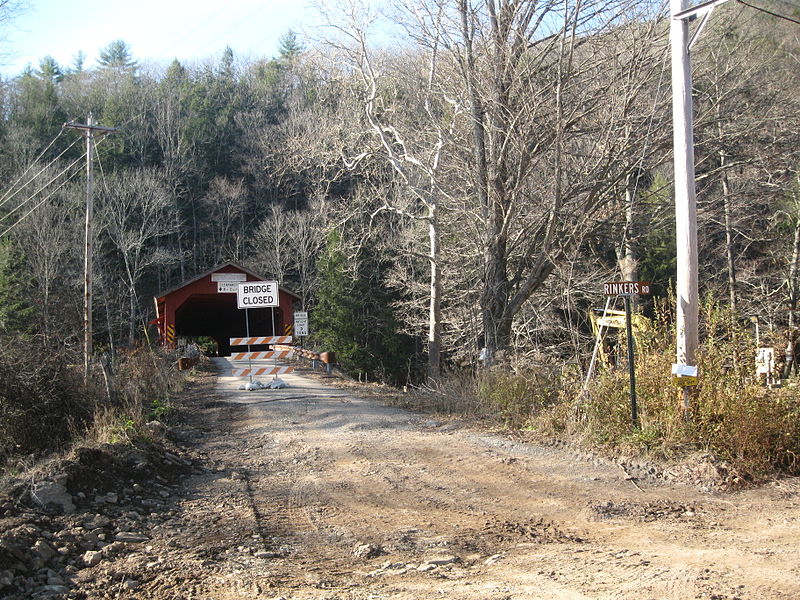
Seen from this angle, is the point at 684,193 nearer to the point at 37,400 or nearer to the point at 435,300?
the point at 37,400

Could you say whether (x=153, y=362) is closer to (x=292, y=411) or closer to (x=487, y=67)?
(x=292, y=411)

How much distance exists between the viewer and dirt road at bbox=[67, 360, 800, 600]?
4.75m

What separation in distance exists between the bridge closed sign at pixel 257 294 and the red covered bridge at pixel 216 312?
8.37 m

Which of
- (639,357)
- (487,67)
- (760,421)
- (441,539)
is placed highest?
(487,67)

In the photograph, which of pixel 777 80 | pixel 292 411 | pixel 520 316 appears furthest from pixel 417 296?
pixel 292 411

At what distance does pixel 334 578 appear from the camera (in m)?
5.04

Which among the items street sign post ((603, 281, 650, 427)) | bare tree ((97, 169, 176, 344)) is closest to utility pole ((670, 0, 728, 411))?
street sign post ((603, 281, 650, 427))

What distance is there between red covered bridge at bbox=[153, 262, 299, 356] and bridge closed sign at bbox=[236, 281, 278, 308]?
8.37m

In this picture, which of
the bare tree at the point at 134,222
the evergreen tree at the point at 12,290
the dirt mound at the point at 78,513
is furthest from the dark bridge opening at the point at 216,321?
the dirt mound at the point at 78,513

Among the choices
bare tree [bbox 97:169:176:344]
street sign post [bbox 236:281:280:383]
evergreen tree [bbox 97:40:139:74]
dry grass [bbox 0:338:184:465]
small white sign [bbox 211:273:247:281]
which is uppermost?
evergreen tree [bbox 97:40:139:74]

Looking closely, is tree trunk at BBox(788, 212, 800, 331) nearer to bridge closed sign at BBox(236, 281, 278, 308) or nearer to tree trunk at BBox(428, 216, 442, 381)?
tree trunk at BBox(428, 216, 442, 381)

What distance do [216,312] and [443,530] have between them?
139 ft

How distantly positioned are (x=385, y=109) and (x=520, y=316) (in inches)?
312

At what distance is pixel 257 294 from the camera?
17.3 metres
